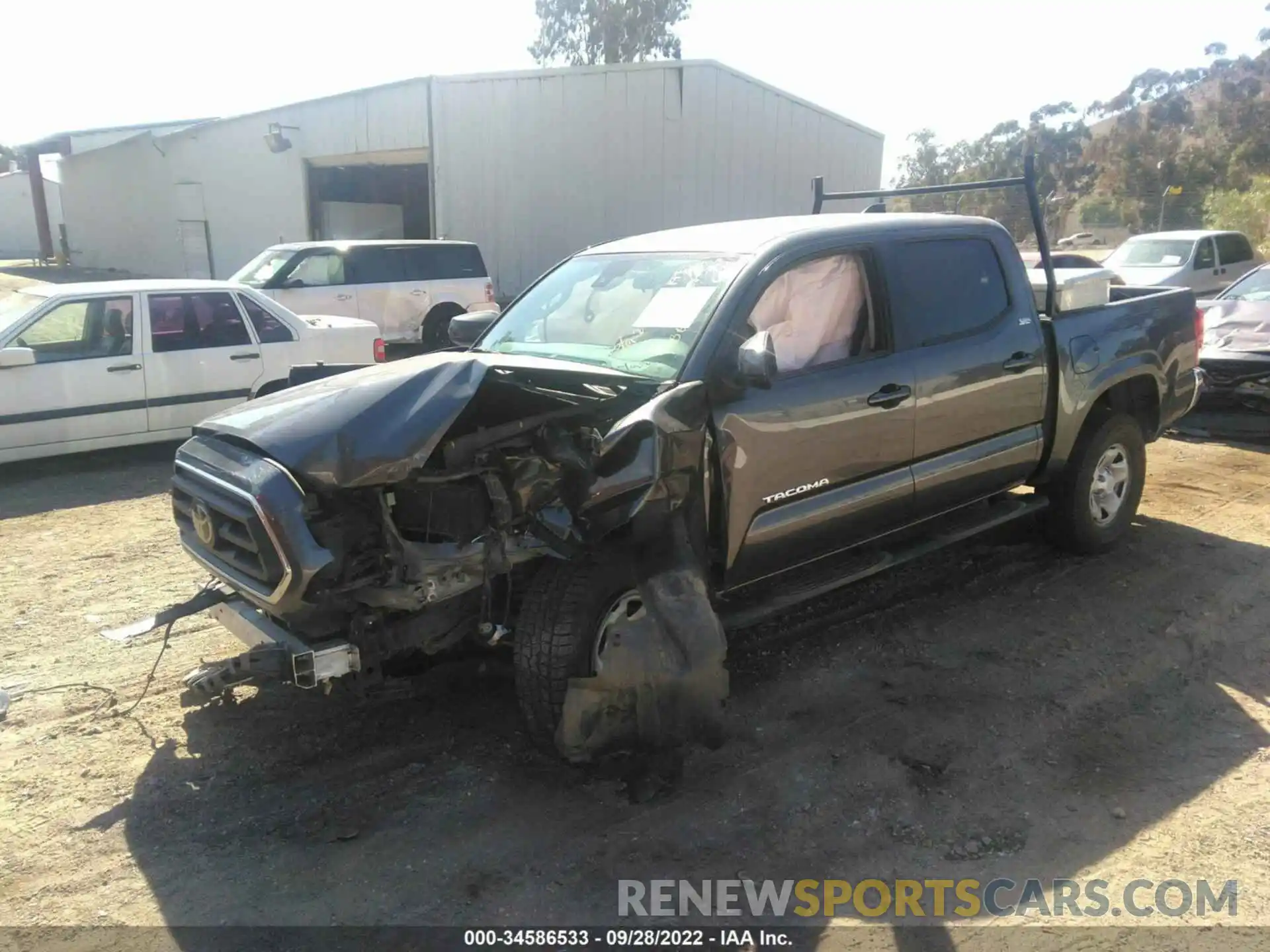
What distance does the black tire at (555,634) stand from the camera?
3459 millimetres

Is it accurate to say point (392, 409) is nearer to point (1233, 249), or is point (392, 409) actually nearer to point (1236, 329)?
point (1236, 329)

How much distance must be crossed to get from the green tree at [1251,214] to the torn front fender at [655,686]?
1133 inches

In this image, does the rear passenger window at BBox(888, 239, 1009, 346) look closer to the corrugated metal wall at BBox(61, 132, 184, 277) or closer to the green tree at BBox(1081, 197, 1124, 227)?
the corrugated metal wall at BBox(61, 132, 184, 277)

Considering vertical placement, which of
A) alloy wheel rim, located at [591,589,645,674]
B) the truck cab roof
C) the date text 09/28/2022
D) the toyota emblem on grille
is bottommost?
the date text 09/28/2022

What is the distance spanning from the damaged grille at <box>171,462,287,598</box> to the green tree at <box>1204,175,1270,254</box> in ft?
96.9

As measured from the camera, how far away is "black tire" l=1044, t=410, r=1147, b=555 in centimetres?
554

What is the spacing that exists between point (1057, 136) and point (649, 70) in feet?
155

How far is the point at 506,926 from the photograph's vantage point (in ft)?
9.34

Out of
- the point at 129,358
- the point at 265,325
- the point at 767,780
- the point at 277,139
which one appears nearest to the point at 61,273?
the point at 277,139

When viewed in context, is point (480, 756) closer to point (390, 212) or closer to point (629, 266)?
point (629, 266)

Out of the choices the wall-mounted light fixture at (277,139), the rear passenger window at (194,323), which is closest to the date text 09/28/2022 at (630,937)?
the rear passenger window at (194,323)

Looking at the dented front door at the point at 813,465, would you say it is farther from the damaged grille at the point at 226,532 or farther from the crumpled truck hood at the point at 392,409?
the damaged grille at the point at 226,532

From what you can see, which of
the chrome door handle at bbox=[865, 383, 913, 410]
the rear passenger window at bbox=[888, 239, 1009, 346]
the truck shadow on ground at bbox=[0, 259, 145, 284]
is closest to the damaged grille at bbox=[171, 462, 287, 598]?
the chrome door handle at bbox=[865, 383, 913, 410]

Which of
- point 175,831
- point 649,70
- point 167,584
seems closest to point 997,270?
point 175,831
